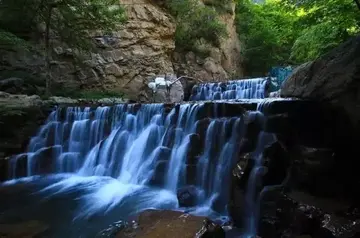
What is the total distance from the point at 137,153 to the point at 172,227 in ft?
13.9

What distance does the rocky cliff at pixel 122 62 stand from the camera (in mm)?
13844

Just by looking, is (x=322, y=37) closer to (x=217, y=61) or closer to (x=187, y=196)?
(x=187, y=196)

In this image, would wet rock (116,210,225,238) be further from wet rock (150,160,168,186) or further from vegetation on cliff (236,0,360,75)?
vegetation on cliff (236,0,360,75)

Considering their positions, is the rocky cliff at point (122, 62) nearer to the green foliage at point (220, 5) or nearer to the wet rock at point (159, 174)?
the green foliage at point (220, 5)

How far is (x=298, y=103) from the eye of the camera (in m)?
6.23

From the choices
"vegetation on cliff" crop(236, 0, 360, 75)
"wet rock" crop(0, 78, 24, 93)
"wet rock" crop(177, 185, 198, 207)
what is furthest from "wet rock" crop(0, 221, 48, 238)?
"wet rock" crop(0, 78, 24, 93)

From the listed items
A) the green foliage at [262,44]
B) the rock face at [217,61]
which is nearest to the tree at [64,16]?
the rock face at [217,61]

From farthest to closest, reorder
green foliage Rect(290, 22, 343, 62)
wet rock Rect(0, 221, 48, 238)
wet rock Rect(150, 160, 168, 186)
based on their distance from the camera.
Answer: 1. wet rock Rect(150, 160, 168, 186)
2. green foliage Rect(290, 22, 343, 62)
3. wet rock Rect(0, 221, 48, 238)

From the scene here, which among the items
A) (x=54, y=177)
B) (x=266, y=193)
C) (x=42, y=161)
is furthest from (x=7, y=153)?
(x=266, y=193)

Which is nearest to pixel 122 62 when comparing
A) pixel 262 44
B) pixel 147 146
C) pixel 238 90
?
pixel 238 90

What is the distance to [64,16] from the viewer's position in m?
12.5

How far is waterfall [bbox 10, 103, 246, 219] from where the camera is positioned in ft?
21.7

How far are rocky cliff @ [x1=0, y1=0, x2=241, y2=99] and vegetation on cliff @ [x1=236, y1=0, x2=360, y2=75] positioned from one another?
5591 mm

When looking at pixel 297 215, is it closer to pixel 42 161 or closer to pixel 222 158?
pixel 222 158
